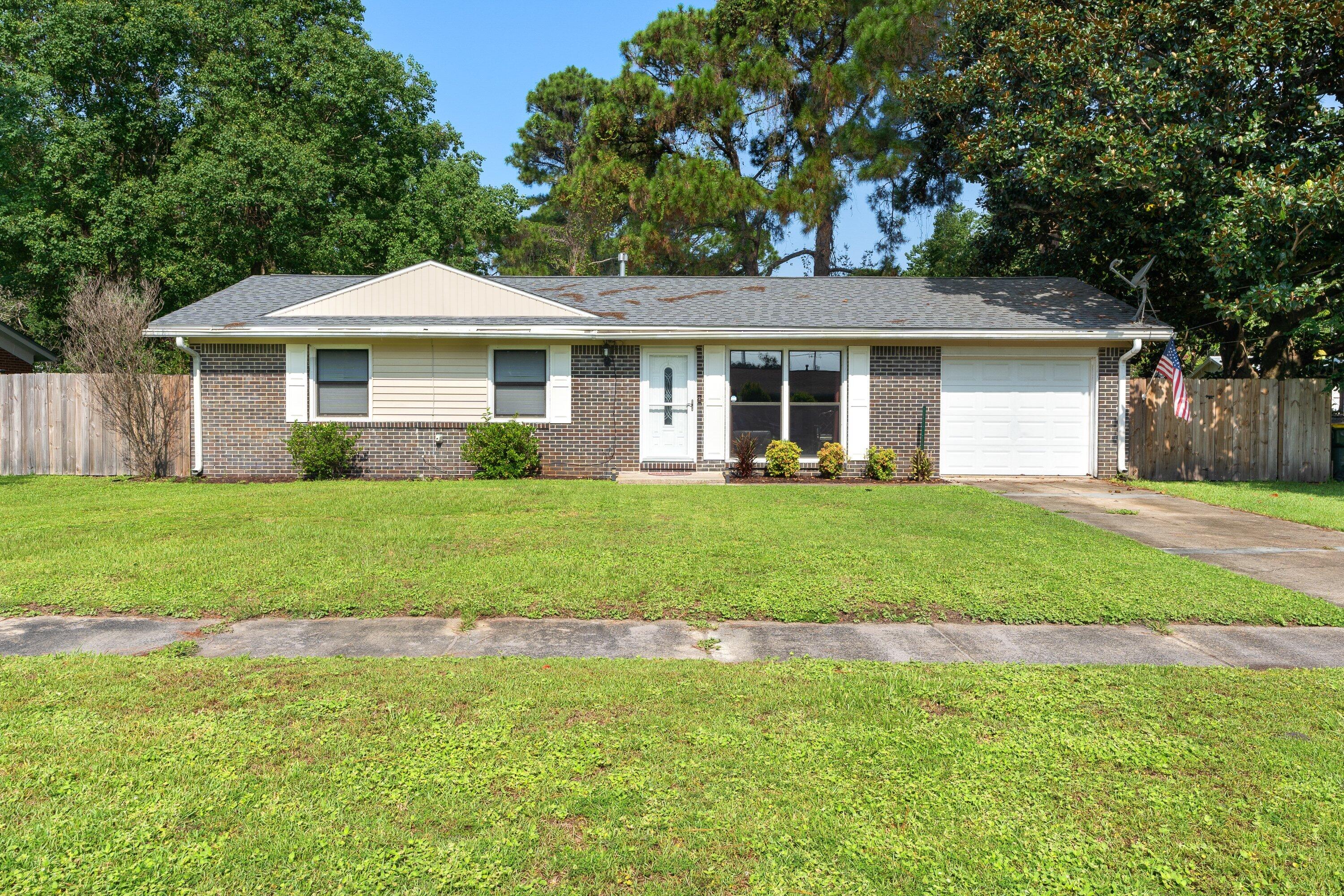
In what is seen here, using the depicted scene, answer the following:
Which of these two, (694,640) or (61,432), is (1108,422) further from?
(61,432)

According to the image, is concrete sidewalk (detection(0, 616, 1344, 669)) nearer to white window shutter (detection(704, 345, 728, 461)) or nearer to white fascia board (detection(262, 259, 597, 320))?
white window shutter (detection(704, 345, 728, 461))

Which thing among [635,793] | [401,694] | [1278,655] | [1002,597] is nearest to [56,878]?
[401,694]

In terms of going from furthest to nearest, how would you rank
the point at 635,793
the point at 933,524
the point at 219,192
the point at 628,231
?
the point at 628,231 < the point at 219,192 < the point at 933,524 < the point at 635,793

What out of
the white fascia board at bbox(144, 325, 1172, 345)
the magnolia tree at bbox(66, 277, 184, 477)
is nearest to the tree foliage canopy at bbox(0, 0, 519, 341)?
the magnolia tree at bbox(66, 277, 184, 477)

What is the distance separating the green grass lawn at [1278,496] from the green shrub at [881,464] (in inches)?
156

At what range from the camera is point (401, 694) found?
3949 mm

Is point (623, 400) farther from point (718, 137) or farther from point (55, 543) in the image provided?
point (718, 137)

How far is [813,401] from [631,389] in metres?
3.23

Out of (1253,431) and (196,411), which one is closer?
(196,411)

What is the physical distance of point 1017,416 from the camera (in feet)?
46.0

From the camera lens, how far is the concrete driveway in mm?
6844

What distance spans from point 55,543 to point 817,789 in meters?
7.79

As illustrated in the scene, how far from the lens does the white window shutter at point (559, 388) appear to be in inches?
549

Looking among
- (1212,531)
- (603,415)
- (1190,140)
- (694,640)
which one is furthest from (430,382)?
(1190,140)
